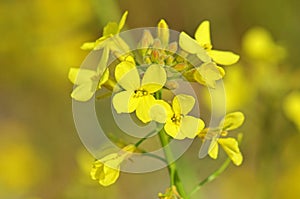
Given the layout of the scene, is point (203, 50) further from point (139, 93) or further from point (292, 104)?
point (292, 104)

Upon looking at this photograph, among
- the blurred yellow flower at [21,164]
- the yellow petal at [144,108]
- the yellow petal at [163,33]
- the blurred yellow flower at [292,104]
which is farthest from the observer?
the blurred yellow flower at [21,164]

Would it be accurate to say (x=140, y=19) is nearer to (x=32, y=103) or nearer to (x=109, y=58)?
(x=32, y=103)

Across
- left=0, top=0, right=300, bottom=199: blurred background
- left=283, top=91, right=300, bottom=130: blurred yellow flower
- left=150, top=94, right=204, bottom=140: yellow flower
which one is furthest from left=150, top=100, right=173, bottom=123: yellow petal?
left=283, top=91, right=300, bottom=130: blurred yellow flower

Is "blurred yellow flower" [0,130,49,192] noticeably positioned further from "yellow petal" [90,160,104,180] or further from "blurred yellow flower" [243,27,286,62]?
"yellow petal" [90,160,104,180]

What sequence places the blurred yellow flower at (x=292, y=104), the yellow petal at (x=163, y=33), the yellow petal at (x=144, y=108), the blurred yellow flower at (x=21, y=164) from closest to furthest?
the yellow petal at (x=144, y=108) < the yellow petal at (x=163, y=33) < the blurred yellow flower at (x=292, y=104) < the blurred yellow flower at (x=21, y=164)

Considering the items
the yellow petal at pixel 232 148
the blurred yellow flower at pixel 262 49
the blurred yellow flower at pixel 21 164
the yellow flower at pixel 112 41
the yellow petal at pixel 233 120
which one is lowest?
the blurred yellow flower at pixel 21 164

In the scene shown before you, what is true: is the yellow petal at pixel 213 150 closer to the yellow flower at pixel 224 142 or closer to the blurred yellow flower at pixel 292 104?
the yellow flower at pixel 224 142

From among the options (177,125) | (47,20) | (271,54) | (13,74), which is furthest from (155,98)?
(13,74)

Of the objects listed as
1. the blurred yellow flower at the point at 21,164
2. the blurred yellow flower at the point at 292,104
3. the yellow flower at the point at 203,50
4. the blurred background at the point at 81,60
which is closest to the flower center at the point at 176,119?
the yellow flower at the point at 203,50
